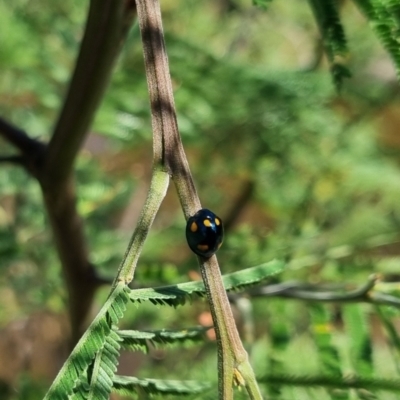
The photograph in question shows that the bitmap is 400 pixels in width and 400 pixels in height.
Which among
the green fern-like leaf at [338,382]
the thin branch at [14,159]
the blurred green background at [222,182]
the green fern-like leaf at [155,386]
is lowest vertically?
the green fern-like leaf at [155,386]

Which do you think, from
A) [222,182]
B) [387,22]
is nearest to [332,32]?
[387,22]

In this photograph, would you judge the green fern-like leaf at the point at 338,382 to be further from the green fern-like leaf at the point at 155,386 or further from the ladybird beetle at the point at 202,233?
the ladybird beetle at the point at 202,233

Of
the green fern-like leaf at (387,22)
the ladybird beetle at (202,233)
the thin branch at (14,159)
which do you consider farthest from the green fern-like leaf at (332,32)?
the thin branch at (14,159)

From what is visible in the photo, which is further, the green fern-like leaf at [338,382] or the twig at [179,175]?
the green fern-like leaf at [338,382]

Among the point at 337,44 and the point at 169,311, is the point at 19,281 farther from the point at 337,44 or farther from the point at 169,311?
the point at 337,44

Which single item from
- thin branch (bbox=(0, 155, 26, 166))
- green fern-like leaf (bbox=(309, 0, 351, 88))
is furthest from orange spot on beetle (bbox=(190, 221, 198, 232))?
thin branch (bbox=(0, 155, 26, 166))

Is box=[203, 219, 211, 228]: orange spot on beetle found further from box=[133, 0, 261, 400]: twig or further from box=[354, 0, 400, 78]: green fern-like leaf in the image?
box=[354, 0, 400, 78]: green fern-like leaf
